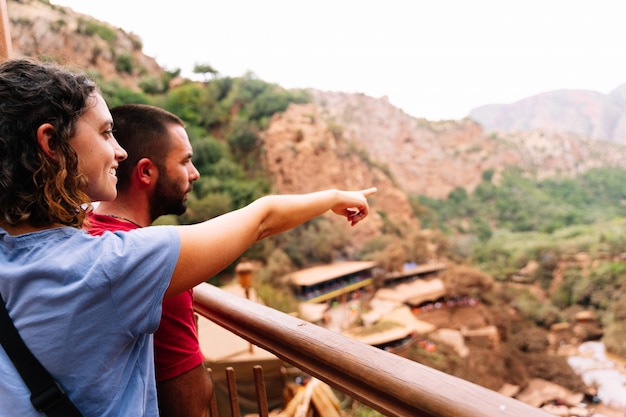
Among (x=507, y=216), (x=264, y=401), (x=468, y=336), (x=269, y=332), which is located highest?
(x=269, y=332)

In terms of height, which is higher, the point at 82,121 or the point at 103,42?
the point at 103,42

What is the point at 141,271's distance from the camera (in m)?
0.46

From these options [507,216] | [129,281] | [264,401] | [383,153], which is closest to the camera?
[129,281]

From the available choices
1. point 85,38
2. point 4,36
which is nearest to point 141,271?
point 4,36

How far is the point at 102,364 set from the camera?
47cm

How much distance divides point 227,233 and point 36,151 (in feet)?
0.77

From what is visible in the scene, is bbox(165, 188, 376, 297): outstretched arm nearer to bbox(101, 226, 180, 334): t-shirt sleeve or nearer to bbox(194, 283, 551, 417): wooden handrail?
bbox(101, 226, 180, 334): t-shirt sleeve

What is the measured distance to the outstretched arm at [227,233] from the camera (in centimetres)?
51

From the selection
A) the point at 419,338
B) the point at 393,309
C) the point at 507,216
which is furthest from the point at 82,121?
the point at 507,216

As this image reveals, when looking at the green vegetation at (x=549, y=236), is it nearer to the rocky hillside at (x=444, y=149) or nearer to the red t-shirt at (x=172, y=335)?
the rocky hillside at (x=444, y=149)

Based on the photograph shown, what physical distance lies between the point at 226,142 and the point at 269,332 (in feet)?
65.1

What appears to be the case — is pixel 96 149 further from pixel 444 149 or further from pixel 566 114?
pixel 566 114

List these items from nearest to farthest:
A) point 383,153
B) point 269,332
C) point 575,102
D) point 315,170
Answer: point 269,332
point 315,170
point 383,153
point 575,102

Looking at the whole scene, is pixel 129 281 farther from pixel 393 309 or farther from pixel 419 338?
pixel 393 309
